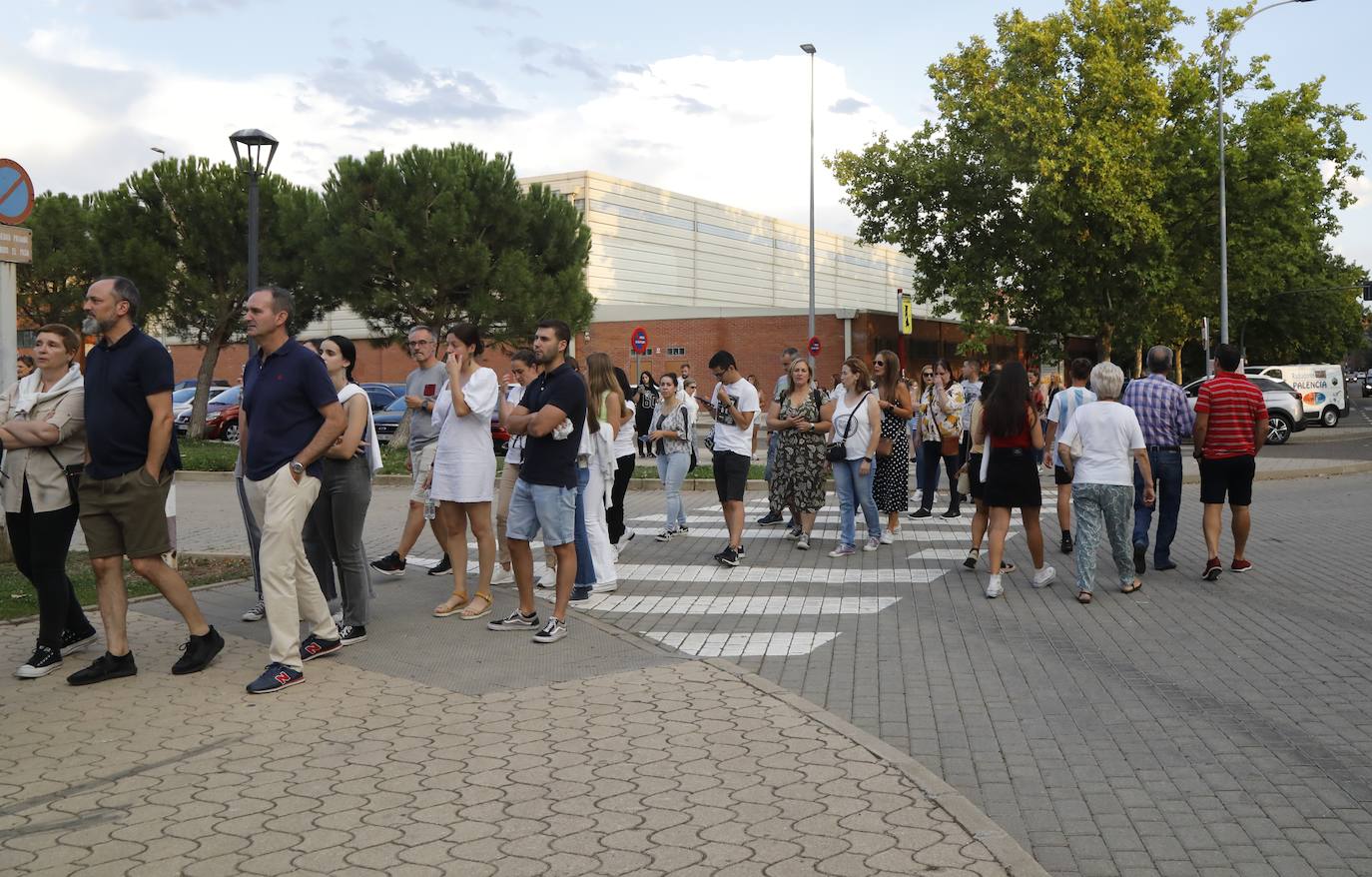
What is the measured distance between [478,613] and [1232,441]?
633 centimetres

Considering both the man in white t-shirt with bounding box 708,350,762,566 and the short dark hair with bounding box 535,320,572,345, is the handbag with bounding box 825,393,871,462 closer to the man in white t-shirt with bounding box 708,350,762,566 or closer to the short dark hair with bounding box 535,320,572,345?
the man in white t-shirt with bounding box 708,350,762,566

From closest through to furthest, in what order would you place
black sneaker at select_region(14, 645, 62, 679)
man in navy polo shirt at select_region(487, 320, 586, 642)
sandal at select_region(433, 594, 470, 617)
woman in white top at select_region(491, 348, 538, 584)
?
black sneaker at select_region(14, 645, 62, 679) < man in navy polo shirt at select_region(487, 320, 586, 642) < sandal at select_region(433, 594, 470, 617) < woman in white top at select_region(491, 348, 538, 584)

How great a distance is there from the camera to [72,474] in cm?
675

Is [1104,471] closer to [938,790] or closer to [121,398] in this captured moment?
[938,790]

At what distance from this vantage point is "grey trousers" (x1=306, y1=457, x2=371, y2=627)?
7.54m

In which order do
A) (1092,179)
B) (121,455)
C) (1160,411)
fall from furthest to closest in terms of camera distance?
(1092,179) < (1160,411) < (121,455)

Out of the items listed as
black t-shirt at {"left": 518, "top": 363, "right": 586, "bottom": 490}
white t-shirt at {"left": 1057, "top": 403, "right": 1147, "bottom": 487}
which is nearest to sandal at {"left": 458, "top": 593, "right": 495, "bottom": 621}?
black t-shirt at {"left": 518, "top": 363, "right": 586, "bottom": 490}

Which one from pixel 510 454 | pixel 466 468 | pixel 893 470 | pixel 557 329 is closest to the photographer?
pixel 557 329

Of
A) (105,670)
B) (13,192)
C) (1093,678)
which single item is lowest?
(1093,678)

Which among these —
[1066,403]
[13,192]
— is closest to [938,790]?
[1066,403]

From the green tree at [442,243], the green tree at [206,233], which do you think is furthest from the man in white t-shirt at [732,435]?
the green tree at [206,233]

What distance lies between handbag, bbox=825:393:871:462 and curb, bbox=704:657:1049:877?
5.25m

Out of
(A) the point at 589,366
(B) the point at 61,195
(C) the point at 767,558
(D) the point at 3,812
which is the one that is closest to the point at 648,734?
(D) the point at 3,812

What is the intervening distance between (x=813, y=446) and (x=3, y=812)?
8.49m
